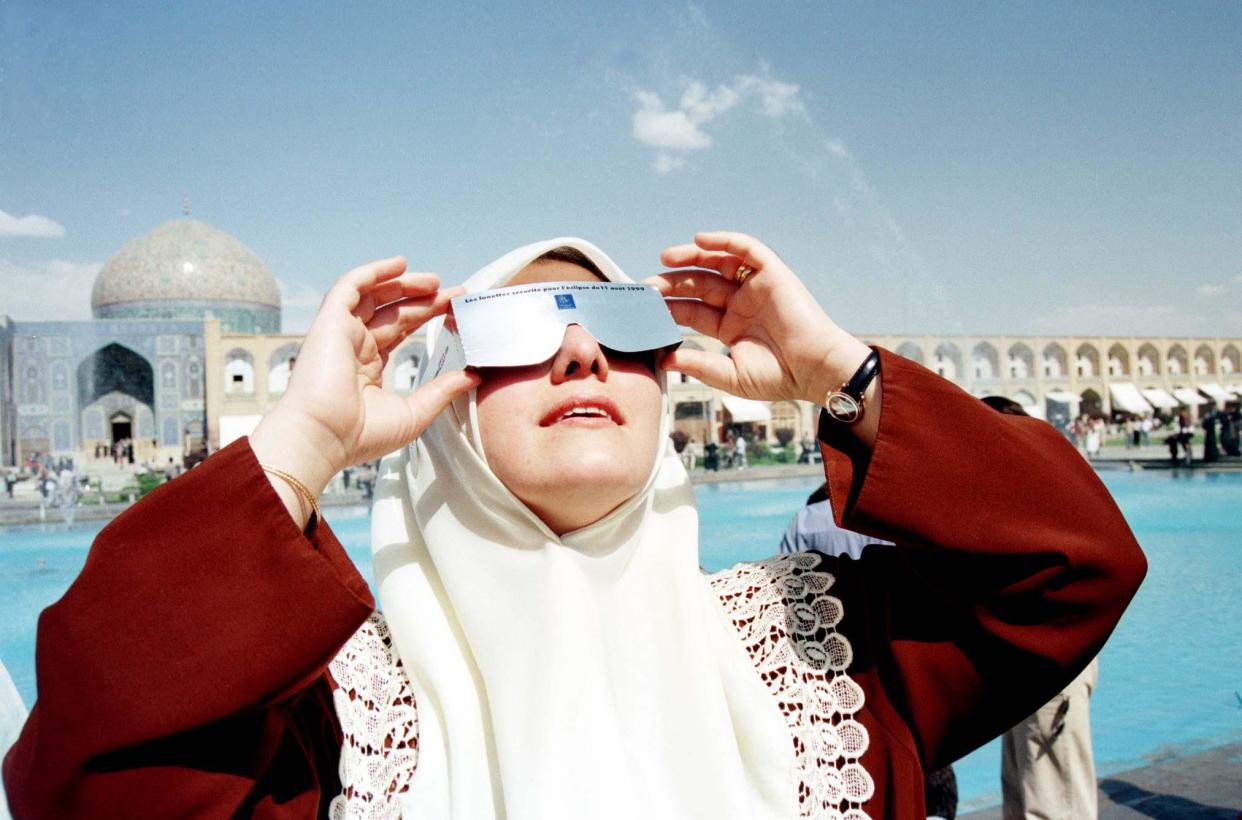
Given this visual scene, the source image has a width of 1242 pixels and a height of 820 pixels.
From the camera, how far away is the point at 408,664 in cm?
110

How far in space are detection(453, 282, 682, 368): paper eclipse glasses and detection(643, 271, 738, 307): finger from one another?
7.3 inches

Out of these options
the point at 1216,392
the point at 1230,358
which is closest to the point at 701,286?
the point at 1216,392

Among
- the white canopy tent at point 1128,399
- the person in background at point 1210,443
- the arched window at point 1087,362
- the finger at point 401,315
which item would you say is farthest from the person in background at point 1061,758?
the arched window at point 1087,362

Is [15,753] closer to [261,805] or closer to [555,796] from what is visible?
[261,805]

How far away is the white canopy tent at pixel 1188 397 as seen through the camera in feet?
118

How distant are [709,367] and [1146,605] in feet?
21.3

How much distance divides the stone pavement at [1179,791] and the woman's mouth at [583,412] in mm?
2391

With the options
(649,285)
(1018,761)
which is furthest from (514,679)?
(1018,761)

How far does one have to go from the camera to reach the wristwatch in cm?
114

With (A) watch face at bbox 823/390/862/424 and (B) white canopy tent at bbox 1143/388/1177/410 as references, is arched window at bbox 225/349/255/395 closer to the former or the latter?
(A) watch face at bbox 823/390/862/424

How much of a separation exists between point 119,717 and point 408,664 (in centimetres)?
33

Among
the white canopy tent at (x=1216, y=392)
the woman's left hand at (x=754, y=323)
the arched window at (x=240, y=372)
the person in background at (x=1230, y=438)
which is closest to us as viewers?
the woman's left hand at (x=754, y=323)

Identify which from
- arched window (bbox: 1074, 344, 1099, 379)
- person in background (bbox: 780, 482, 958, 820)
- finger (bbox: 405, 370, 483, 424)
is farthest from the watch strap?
arched window (bbox: 1074, 344, 1099, 379)

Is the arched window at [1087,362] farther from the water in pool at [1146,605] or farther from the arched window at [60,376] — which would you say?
the arched window at [60,376]
